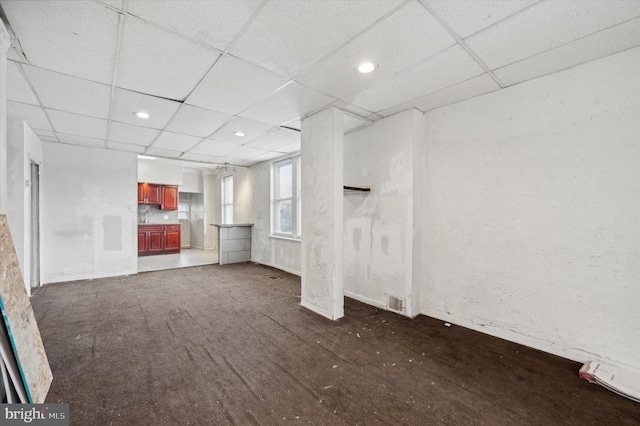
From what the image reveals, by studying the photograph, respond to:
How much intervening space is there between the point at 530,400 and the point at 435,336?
1.00 m

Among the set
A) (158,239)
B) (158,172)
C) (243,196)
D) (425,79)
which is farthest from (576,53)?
(158,239)

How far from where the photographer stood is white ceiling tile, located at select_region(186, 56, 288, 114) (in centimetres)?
240

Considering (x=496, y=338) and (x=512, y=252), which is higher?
(x=512, y=252)

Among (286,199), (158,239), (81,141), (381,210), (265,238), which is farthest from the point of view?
(158,239)

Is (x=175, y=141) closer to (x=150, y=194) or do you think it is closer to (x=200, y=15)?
(x=200, y=15)

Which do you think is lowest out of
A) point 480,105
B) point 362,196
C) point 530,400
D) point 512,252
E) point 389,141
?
point 530,400

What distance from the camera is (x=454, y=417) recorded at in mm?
1708

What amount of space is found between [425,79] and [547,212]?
1686 mm

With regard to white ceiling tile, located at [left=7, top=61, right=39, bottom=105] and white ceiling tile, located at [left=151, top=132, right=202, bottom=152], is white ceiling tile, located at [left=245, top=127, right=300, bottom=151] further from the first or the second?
white ceiling tile, located at [left=7, top=61, right=39, bottom=105]

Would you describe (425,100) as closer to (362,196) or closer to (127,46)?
(362,196)

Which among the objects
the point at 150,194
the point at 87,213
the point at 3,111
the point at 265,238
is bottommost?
the point at 265,238

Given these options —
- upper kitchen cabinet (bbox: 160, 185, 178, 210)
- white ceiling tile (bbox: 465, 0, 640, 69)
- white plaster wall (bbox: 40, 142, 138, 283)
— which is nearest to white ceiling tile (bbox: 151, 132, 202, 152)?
white plaster wall (bbox: 40, 142, 138, 283)

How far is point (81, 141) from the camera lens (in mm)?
4797

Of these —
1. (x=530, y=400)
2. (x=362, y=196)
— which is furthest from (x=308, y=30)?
(x=530, y=400)
